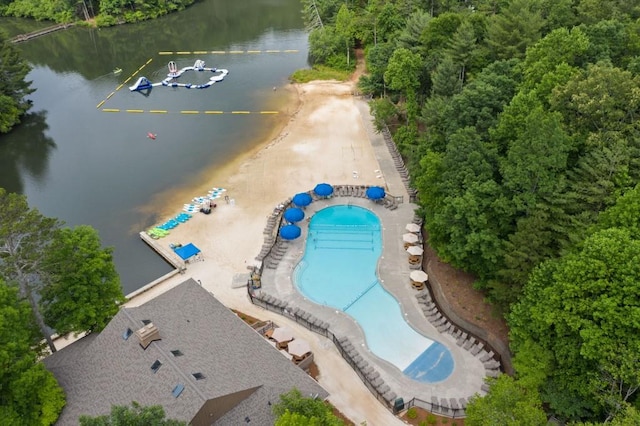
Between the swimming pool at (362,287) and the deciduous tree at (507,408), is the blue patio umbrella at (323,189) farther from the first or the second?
the deciduous tree at (507,408)

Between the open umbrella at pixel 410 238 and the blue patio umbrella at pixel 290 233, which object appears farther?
the blue patio umbrella at pixel 290 233

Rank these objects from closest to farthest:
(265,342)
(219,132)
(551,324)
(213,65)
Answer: (551,324), (265,342), (219,132), (213,65)

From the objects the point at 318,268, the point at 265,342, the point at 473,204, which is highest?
the point at 473,204

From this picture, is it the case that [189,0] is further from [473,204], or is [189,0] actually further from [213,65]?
[473,204]

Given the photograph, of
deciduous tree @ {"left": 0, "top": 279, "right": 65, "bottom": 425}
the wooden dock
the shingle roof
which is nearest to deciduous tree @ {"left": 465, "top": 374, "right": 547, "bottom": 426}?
the shingle roof

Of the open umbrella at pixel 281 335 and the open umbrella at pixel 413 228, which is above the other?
the open umbrella at pixel 413 228

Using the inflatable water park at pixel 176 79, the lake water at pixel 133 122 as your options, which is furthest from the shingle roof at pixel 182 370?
the inflatable water park at pixel 176 79

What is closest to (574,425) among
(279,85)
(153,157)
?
(153,157)

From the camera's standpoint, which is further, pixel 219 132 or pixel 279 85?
pixel 279 85
